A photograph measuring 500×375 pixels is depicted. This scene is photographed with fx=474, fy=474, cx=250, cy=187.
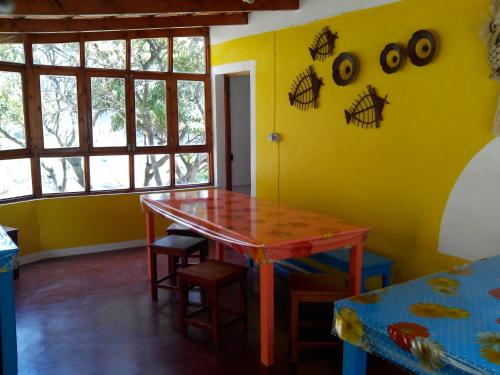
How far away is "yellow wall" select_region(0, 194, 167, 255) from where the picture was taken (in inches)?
194

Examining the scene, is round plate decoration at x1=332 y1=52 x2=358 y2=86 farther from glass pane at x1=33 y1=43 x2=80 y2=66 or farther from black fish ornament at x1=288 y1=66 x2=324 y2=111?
glass pane at x1=33 y1=43 x2=80 y2=66

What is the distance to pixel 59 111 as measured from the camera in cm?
510

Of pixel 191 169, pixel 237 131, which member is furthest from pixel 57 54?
pixel 237 131

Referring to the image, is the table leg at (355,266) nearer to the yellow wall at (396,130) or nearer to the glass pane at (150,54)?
the yellow wall at (396,130)

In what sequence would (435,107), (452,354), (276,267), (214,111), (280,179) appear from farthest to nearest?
(214,111) < (280,179) < (276,267) < (435,107) < (452,354)

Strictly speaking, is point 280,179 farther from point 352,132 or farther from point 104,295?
point 104,295

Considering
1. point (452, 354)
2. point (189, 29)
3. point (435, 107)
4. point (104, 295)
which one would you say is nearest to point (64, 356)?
point (104, 295)

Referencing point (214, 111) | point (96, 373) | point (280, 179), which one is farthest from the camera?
point (214, 111)

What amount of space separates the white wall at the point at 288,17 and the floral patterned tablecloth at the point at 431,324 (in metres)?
2.37

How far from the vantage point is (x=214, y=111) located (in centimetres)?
586

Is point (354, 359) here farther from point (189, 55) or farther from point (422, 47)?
point (189, 55)

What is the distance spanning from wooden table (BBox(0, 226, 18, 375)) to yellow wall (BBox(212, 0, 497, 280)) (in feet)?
8.46

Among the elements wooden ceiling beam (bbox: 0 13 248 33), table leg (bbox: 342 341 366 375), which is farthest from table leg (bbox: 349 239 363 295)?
wooden ceiling beam (bbox: 0 13 248 33)

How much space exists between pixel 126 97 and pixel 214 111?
1.07 metres
